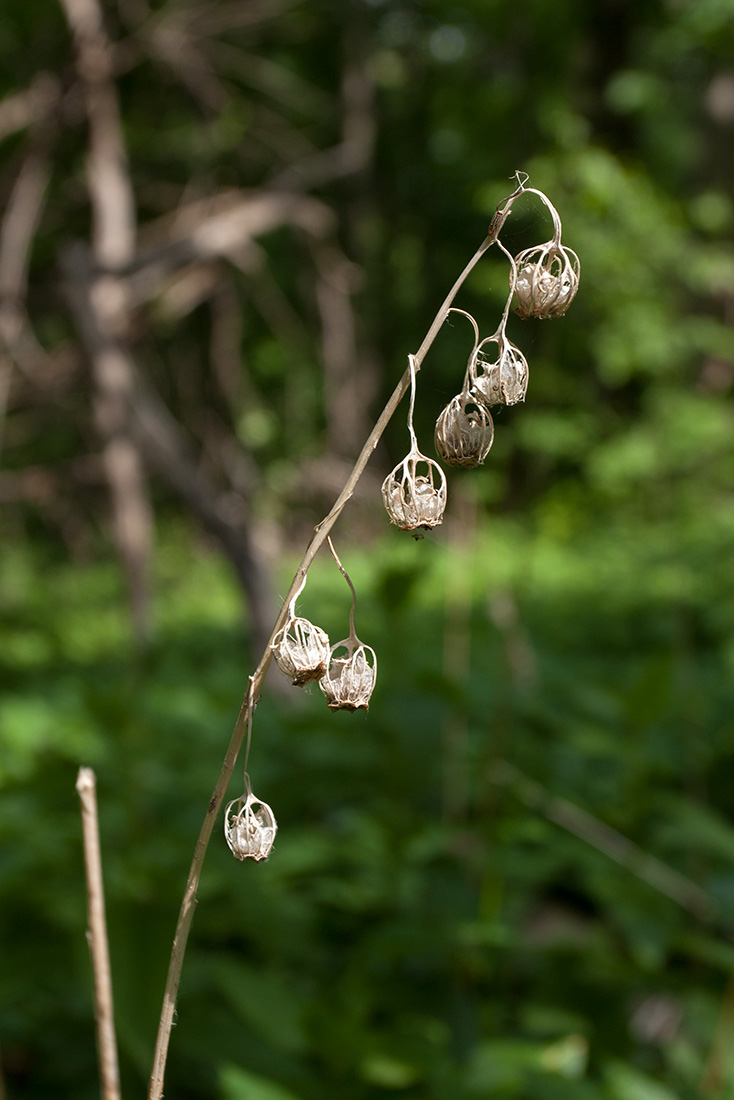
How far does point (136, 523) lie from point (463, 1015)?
13.4 ft

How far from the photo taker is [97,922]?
555mm

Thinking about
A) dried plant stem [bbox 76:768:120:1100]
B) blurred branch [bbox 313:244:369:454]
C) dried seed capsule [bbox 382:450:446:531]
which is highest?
blurred branch [bbox 313:244:369:454]

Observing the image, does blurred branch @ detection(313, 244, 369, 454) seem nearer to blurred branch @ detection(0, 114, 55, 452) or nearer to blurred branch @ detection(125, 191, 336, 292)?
blurred branch @ detection(125, 191, 336, 292)

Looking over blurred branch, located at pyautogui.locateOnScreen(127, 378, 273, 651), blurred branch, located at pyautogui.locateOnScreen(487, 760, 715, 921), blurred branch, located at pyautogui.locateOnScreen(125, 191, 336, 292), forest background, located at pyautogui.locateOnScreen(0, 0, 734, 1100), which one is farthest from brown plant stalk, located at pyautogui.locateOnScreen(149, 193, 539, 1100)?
blurred branch, located at pyautogui.locateOnScreen(125, 191, 336, 292)

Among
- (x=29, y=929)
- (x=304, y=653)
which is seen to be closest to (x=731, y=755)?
(x=29, y=929)

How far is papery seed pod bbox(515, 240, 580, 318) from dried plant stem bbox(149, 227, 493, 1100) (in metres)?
0.05

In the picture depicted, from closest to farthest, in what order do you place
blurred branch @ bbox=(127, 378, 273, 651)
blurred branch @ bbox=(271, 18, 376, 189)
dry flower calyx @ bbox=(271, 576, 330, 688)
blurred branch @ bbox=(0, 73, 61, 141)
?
dry flower calyx @ bbox=(271, 576, 330, 688), blurred branch @ bbox=(127, 378, 273, 651), blurred branch @ bbox=(0, 73, 61, 141), blurred branch @ bbox=(271, 18, 376, 189)

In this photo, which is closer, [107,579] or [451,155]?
[107,579]

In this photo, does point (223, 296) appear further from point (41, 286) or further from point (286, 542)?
point (286, 542)

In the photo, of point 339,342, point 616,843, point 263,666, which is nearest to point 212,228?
point 339,342

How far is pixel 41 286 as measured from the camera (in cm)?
694

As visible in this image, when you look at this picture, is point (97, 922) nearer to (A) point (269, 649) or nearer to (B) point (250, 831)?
(B) point (250, 831)

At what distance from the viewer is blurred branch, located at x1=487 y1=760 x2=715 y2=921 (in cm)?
169

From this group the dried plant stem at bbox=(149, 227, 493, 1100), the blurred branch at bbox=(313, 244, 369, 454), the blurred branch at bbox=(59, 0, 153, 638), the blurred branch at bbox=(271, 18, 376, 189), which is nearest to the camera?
the dried plant stem at bbox=(149, 227, 493, 1100)
